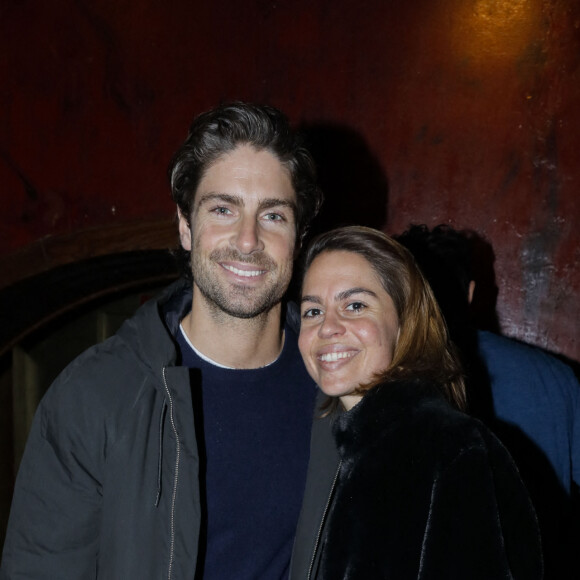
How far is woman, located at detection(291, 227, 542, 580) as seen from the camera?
117cm

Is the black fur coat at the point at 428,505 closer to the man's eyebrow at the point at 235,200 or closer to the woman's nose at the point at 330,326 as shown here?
the woman's nose at the point at 330,326

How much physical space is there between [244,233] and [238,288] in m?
0.14

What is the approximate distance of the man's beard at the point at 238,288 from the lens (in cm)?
169

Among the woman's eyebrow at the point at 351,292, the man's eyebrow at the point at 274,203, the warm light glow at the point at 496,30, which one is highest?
the warm light glow at the point at 496,30

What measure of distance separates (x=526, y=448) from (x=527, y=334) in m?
0.80

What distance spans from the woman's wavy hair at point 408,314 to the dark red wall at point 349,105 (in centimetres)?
118

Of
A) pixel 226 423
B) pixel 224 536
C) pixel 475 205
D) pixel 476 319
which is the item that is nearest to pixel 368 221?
pixel 475 205

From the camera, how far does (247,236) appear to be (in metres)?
1.67

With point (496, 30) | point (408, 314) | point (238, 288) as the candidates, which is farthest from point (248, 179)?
point (496, 30)

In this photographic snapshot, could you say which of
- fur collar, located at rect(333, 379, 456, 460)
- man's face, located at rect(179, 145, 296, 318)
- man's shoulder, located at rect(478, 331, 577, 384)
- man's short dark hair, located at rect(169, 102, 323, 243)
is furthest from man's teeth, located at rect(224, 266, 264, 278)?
A: man's shoulder, located at rect(478, 331, 577, 384)

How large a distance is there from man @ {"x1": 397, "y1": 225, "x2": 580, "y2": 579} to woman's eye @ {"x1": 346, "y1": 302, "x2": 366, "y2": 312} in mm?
571

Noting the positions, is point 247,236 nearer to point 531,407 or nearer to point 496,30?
point 531,407

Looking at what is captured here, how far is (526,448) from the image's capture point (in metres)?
1.98

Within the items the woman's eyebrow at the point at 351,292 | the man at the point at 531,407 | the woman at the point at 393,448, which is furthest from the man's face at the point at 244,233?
the man at the point at 531,407
